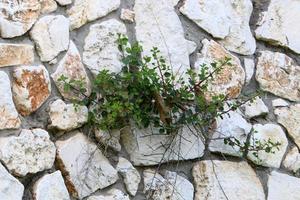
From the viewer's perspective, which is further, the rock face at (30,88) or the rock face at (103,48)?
the rock face at (103,48)

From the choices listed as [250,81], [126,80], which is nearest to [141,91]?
[126,80]

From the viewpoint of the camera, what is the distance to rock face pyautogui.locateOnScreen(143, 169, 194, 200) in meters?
2.17

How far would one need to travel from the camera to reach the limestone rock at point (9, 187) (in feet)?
5.99

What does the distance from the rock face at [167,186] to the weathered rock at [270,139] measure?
290mm

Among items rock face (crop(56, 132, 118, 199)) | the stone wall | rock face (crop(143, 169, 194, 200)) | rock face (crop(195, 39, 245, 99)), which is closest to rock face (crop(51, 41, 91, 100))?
the stone wall

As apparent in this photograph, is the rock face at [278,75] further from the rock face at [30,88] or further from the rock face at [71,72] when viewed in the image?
the rock face at [30,88]

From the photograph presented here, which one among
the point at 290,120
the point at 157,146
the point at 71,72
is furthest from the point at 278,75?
the point at 71,72

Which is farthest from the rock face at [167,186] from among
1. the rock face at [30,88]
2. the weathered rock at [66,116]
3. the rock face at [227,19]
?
the rock face at [227,19]

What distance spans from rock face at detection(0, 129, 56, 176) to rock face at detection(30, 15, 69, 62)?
0.75 feet

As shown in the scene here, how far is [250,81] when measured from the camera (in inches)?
99.5

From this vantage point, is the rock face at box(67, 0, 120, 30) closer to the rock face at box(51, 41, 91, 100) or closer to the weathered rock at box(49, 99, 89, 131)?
the rock face at box(51, 41, 91, 100)

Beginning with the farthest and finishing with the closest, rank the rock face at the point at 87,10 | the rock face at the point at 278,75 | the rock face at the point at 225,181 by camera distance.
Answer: the rock face at the point at 278,75
the rock face at the point at 225,181
the rock face at the point at 87,10

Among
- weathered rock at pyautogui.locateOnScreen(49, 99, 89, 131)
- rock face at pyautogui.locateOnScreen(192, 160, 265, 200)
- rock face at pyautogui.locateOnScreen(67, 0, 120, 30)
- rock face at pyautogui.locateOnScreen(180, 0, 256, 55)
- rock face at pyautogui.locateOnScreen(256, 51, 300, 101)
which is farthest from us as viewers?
rock face at pyautogui.locateOnScreen(256, 51, 300, 101)

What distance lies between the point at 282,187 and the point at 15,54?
1.10 meters
